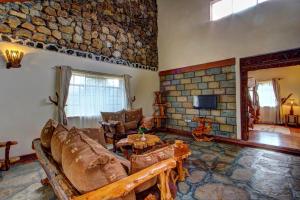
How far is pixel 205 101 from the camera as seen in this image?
15.9 ft

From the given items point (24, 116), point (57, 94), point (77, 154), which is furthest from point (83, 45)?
point (77, 154)

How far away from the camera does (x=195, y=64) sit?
516 centimetres

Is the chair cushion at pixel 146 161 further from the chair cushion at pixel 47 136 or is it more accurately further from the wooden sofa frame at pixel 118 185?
the chair cushion at pixel 47 136

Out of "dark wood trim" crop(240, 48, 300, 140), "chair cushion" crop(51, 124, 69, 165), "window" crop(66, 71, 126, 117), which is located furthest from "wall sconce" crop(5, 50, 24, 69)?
"dark wood trim" crop(240, 48, 300, 140)

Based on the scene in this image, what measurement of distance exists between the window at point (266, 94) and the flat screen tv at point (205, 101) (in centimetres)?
407

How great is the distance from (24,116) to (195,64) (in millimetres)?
4719

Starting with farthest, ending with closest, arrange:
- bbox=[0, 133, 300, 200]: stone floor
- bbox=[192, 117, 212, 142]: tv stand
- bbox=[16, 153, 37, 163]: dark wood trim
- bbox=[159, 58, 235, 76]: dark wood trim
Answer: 1. bbox=[192, 117, 212, 142]: tv stand
2. bbox=[159, 58, 235, 76]: dark wood trim
3. bbox=[16, 153, 37, 163]: dark wood trim
4. bbox=[0, 133, 300, 200]: stone floor

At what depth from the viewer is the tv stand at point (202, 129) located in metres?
4.64

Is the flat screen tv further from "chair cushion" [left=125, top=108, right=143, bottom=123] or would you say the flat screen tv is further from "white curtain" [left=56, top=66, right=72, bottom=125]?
"white curtain" [left=56, top=66, right=72, bottom=125]

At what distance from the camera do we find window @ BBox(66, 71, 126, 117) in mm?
4092

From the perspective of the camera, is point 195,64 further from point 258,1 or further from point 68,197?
point 68,197

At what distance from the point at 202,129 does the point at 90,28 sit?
4259 millimetres

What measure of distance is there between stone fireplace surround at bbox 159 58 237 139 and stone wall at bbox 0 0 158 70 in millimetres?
1208

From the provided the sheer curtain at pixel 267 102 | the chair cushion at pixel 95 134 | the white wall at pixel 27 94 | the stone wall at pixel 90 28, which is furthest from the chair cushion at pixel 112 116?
the sheer curtain at pixel 267 102
